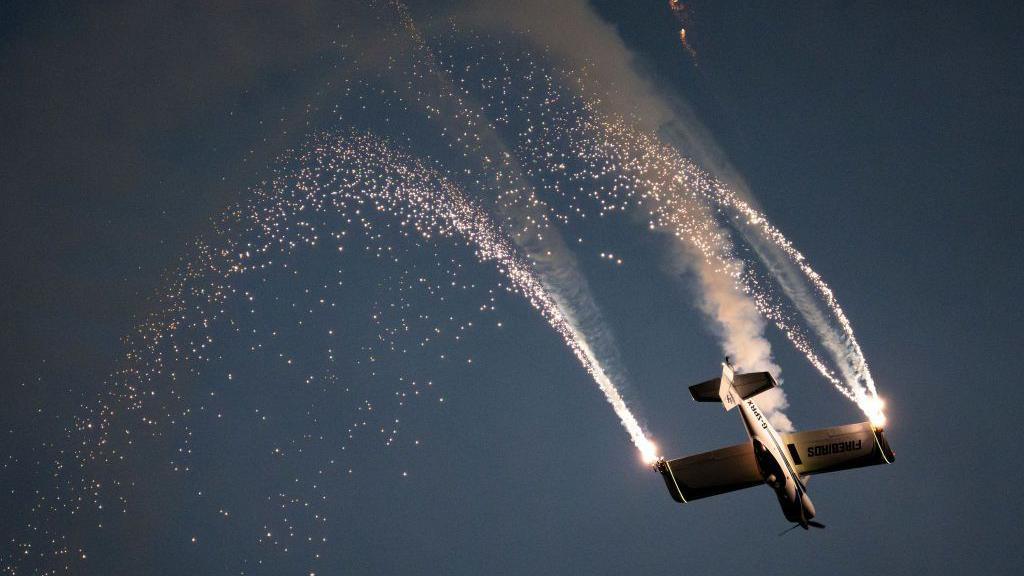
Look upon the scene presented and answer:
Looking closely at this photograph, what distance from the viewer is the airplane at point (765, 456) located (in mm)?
21969

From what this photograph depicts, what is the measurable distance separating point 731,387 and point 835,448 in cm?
383

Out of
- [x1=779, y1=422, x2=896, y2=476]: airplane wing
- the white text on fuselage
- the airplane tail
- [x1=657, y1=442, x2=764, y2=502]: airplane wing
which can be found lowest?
[x1=779, y1=422, x2=896, y2=476]: airplane wing

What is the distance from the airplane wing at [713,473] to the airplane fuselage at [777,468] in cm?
124

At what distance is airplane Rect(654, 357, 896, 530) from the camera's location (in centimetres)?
2197

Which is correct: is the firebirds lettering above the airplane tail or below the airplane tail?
below

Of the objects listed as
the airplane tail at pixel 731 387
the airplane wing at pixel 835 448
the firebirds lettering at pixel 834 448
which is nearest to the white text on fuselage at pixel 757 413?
the airplane tail at pixel 731 387

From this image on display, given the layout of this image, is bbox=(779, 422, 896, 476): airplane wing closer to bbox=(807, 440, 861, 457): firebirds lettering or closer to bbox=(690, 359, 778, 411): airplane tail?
bbox=(807, 440, 861, 457): firebirds lettering

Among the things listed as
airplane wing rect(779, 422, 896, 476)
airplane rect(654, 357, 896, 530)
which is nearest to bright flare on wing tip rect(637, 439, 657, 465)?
airplane rect(654, 357, 896, 530)

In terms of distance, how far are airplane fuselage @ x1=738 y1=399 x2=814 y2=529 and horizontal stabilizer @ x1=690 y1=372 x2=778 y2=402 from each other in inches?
16.3

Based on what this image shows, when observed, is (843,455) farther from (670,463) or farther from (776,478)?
(670,463)

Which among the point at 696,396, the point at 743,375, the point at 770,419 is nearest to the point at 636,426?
the point at 696,396

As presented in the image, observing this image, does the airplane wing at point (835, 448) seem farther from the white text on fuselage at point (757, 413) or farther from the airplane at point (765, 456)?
the white text on fuselage at point (757, 413)

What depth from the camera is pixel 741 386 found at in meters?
23.2

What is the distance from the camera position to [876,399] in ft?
68.5
